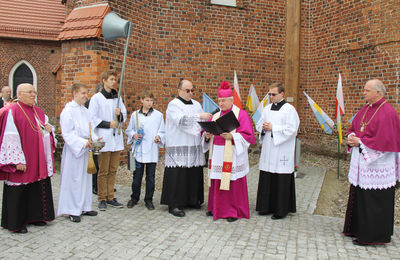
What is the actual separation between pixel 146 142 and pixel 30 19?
14910 mm

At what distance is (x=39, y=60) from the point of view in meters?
17.1

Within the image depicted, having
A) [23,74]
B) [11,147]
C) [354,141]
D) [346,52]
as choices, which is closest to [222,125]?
[354,141]

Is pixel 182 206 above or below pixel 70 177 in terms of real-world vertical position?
below

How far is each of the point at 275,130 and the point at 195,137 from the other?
1.25 meters

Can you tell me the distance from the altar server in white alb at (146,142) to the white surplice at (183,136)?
0.93 ft

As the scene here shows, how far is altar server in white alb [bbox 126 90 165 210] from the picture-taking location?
215 inches

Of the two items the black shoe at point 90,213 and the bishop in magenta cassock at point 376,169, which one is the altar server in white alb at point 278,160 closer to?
the bishop in magenta cassock at point 376,169

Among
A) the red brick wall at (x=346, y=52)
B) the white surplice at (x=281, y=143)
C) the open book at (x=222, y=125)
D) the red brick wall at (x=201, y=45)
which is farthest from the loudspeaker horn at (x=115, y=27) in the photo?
the red brick wall at (x=346, y=52)

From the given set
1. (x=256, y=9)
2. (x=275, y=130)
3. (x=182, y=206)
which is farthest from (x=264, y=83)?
(x=182, y=206)

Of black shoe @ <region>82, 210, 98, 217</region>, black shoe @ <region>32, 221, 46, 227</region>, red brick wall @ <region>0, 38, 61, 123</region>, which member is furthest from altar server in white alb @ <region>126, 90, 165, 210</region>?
red brick wall @ <region>0, 38, 61, 123</region>

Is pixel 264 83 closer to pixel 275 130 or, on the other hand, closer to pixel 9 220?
pixel 275 130

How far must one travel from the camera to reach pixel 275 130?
17.0 ft

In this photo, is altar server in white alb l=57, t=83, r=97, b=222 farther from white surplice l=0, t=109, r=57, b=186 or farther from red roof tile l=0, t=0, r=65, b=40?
red roof tile l=0, t=0, r=65, b=40

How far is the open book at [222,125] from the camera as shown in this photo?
4.68 m
